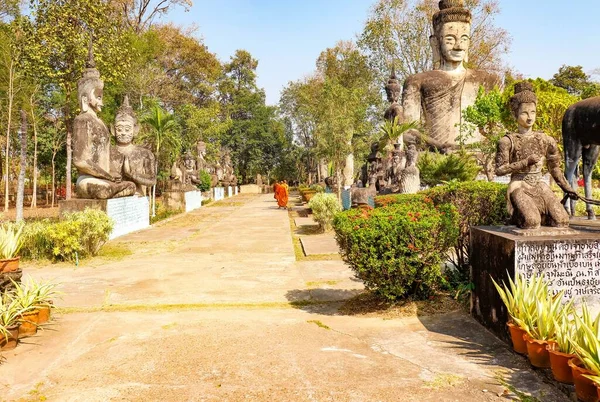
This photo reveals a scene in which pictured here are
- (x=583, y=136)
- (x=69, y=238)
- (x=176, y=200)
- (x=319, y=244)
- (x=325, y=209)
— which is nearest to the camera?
(x=583, y=136)

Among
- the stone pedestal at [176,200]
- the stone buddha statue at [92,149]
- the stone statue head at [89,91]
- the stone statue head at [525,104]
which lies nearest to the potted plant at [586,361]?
the stone statue head at [525,104]

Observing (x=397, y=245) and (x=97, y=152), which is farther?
(x=97, y=152)

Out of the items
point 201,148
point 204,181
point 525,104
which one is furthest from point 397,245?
point 201,148

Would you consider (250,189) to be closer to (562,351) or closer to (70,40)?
(70,40)

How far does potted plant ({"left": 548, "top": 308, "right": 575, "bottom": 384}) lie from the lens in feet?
9.80

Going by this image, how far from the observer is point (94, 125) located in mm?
10859

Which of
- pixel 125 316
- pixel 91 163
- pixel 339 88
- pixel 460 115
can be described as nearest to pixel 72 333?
pixel 125 316

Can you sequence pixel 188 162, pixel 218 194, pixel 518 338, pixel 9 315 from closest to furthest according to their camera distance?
1. pixel 518 338
2. pixel 9 315
3. pixel 188 162
4. pixel 218 194

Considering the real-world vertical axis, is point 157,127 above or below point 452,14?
below

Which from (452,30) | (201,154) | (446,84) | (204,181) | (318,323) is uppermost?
(452,30)

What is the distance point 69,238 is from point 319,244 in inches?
190

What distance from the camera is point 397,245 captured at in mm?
4637

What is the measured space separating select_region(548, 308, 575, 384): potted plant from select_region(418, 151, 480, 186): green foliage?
760cm

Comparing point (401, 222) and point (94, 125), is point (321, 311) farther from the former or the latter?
point (94, 125)
